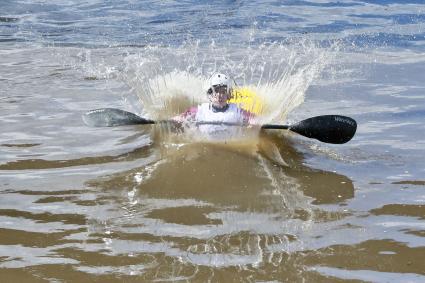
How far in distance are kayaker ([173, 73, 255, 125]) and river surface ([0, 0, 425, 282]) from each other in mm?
222

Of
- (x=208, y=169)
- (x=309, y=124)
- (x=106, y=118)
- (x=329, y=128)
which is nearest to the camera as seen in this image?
(x=208, y=169)

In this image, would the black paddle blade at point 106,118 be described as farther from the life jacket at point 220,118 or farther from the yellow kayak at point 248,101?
the yellow kayak at point 248,101

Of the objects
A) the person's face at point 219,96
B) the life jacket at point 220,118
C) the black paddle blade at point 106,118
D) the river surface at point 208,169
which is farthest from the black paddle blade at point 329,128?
the black paddle blade at point 106,118

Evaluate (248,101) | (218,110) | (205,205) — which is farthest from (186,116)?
(205,205)

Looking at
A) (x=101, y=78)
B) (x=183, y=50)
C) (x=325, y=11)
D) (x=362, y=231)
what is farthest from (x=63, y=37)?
(x=362, y=231)

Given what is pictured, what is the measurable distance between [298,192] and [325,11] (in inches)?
453

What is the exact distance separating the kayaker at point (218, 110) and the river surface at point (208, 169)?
22cm

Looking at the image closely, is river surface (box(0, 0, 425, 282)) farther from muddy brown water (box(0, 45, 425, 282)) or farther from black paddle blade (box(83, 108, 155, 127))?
black paddle blade (box(83, 108, 155, 127))

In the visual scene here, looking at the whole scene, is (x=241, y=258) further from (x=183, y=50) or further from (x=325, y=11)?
(x=325, y=11)

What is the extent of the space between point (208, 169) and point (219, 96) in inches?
55.1

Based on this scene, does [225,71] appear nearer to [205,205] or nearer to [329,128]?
[329,128]

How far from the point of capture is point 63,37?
13.9 metres

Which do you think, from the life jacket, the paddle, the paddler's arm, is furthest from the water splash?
the paddle

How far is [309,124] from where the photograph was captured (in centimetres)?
719
